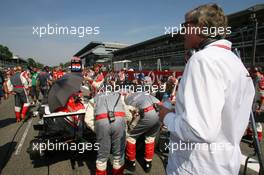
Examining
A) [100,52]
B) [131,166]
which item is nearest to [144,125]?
[131,166]

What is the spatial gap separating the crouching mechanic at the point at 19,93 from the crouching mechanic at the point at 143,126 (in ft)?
17.2

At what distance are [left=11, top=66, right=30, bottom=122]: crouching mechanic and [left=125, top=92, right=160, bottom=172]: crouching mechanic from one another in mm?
5243

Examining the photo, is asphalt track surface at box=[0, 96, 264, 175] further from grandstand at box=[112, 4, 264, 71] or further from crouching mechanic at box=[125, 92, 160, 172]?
grandstand at box=[112, 4, 264, 71]

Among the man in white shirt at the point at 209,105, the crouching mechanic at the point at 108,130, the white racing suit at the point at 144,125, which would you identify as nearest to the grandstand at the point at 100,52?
the white racing suit at the point at 144,125

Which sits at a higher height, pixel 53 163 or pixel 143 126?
pixel 143 126

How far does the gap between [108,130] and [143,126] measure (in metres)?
0.81

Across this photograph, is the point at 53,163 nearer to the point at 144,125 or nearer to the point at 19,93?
the point at 144,125

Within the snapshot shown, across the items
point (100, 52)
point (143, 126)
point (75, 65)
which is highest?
point (100, 52)

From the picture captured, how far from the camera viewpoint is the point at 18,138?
593 centimetres

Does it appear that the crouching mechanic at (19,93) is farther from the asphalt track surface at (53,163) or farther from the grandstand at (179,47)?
the grandstand at (179,47)

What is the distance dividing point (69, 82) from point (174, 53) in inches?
1212

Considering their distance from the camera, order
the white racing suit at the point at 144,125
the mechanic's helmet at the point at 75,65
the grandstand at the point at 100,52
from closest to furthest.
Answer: the white racing suit at the point at 144,125, the mechanic's helmet at the point at 75,65, the grandstand at the point at 100,52

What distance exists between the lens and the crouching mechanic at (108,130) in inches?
126

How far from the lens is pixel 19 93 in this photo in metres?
7.70
